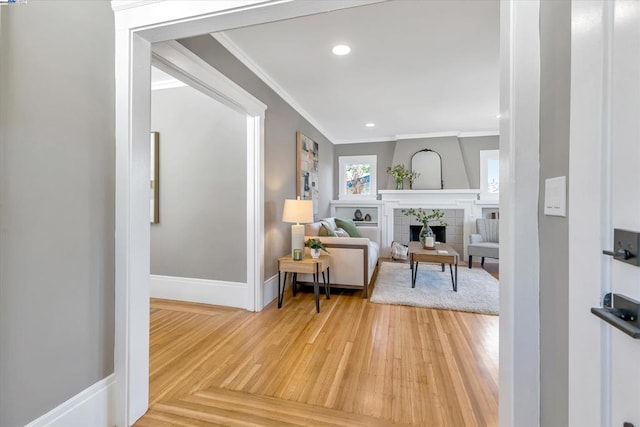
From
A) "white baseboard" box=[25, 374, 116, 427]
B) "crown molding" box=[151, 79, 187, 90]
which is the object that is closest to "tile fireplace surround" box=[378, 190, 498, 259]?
"crown molding" box=[151, 79, 187, 90]

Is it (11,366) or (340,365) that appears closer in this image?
(11,366)

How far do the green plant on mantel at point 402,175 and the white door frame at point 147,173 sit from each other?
4.69 metres

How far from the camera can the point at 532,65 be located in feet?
3.13

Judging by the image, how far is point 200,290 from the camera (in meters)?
3.19

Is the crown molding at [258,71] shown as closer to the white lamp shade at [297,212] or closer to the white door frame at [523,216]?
the white lamp shade at [297,212]

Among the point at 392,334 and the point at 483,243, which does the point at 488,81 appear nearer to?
the point at 483,243

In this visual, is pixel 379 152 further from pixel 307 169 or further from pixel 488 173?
pixel 307 169

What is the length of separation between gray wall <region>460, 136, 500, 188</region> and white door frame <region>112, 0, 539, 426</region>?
519cm

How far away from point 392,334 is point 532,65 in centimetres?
214

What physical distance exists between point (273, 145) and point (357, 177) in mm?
3389

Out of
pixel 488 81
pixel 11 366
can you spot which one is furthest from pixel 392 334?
pixel 488 81

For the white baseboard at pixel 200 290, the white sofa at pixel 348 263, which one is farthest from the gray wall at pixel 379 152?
the white baseboard at pixel 200 290

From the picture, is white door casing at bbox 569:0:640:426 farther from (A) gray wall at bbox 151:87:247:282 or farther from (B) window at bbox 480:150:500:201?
(B) window at bbox 480:150:500:201

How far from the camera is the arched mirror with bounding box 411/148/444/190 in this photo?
5.63 meters
